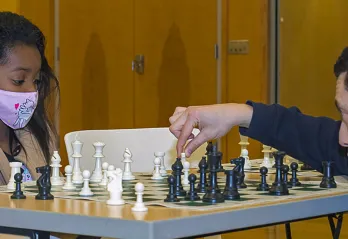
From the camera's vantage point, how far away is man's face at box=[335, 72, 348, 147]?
6.54 feet

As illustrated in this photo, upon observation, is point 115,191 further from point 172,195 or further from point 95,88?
point 95,88

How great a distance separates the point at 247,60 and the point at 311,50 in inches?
20.9

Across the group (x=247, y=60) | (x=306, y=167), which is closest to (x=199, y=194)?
(x=306, y=167)

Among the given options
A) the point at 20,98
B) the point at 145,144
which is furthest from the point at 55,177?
the point at 145,144

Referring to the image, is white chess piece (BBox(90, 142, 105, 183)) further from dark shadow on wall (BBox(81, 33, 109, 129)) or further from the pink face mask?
dark shadow on wall (BBox(81, 33, 109, 129))

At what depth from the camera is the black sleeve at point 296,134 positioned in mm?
2264

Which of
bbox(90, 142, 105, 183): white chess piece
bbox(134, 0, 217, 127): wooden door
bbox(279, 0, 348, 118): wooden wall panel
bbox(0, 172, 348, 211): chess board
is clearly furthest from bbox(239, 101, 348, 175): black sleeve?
bbox(134, 0, 217, 127): wooden door

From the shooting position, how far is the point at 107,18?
7090mm

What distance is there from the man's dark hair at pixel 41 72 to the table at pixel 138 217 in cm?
108

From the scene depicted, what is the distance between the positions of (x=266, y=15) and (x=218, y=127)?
14.2ft

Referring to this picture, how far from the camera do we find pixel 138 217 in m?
1.41

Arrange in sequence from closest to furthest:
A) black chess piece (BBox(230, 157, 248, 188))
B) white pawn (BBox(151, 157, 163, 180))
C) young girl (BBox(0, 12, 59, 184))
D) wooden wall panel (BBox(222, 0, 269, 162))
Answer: black chess piece (BBox(230, 157, 248, 188)) → white pawn (BBox(151, 157, 163, 180)) → young girl (BBox(0, 12, 59, 184)) → wooden wall panel (BBox(222, 0, 269, 162))

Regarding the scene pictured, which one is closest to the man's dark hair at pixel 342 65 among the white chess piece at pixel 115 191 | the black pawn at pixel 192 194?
the black pawn at pixel 192 194

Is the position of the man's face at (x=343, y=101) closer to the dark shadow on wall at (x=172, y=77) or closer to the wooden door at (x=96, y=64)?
the dark shadow on wall at (x=172, y=77)
